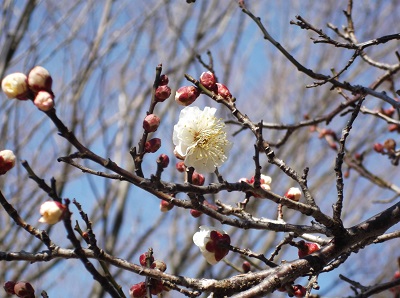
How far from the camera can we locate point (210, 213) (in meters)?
1.08

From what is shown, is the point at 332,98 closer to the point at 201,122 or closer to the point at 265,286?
the point at 201,122

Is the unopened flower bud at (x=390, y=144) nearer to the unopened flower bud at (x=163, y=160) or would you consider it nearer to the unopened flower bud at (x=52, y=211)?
the unopened flower bud at (x=163, y=160)

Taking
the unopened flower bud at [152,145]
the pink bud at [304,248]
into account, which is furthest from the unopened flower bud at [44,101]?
the pink bud at [304,248]

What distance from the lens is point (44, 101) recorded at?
0.88 meters

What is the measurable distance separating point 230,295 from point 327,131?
1.78 m

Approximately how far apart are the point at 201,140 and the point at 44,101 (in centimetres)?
52

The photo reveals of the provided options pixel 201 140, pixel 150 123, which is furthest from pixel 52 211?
pixel 201 140

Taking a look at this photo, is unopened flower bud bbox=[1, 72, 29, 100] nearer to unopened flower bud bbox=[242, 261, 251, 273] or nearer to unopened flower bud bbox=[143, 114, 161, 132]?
unopened flower bud bbox=[143, 114, 161, 132]

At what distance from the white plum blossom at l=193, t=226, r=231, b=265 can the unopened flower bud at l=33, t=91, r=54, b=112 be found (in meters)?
0.52

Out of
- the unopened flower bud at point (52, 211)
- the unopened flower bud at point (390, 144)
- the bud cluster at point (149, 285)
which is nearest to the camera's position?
the unopened flower bud at point (52, 211)

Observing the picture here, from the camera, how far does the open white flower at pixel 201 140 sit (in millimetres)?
1282

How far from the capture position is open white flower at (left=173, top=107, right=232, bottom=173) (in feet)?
4.21

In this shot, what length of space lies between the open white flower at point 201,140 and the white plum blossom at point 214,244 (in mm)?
168

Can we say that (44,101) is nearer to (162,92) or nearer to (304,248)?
(162,92)
